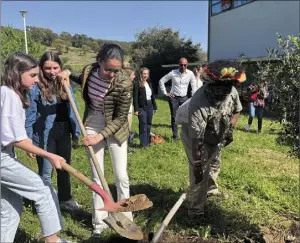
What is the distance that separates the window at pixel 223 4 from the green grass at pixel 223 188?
18360 mm

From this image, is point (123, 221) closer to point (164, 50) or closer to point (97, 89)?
point (97, 89)

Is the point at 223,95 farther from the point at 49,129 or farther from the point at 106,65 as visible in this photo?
the point at 49,129

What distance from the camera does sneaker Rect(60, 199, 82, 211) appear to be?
4.38 metres

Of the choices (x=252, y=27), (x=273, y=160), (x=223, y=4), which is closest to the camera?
(x=273, y=160)

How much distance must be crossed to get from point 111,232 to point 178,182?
199 centimetres

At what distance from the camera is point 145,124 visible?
7.82 metres

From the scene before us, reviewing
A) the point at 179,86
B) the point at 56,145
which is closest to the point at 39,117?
the point at 56,145

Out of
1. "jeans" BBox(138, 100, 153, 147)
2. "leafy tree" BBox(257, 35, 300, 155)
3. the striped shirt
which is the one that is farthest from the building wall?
the striped shirt

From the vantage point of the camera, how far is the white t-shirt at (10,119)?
2.58m

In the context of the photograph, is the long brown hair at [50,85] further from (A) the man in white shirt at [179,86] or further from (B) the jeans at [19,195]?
(A) the man in white shirt at [179,86]

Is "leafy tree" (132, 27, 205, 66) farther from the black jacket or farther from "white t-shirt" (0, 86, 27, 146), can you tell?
"white t-shirt" (0, 86, 27, 146)

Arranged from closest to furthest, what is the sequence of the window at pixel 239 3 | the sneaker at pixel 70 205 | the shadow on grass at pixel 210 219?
the shadow on grass at pixel 210 219, the sneaker at pixel 70 205, the window at pixel 239 3

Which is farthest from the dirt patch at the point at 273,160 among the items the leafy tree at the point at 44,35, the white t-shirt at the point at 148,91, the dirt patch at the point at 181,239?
the leafy tree at the point at 44,35

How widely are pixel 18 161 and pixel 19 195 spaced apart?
38cm
